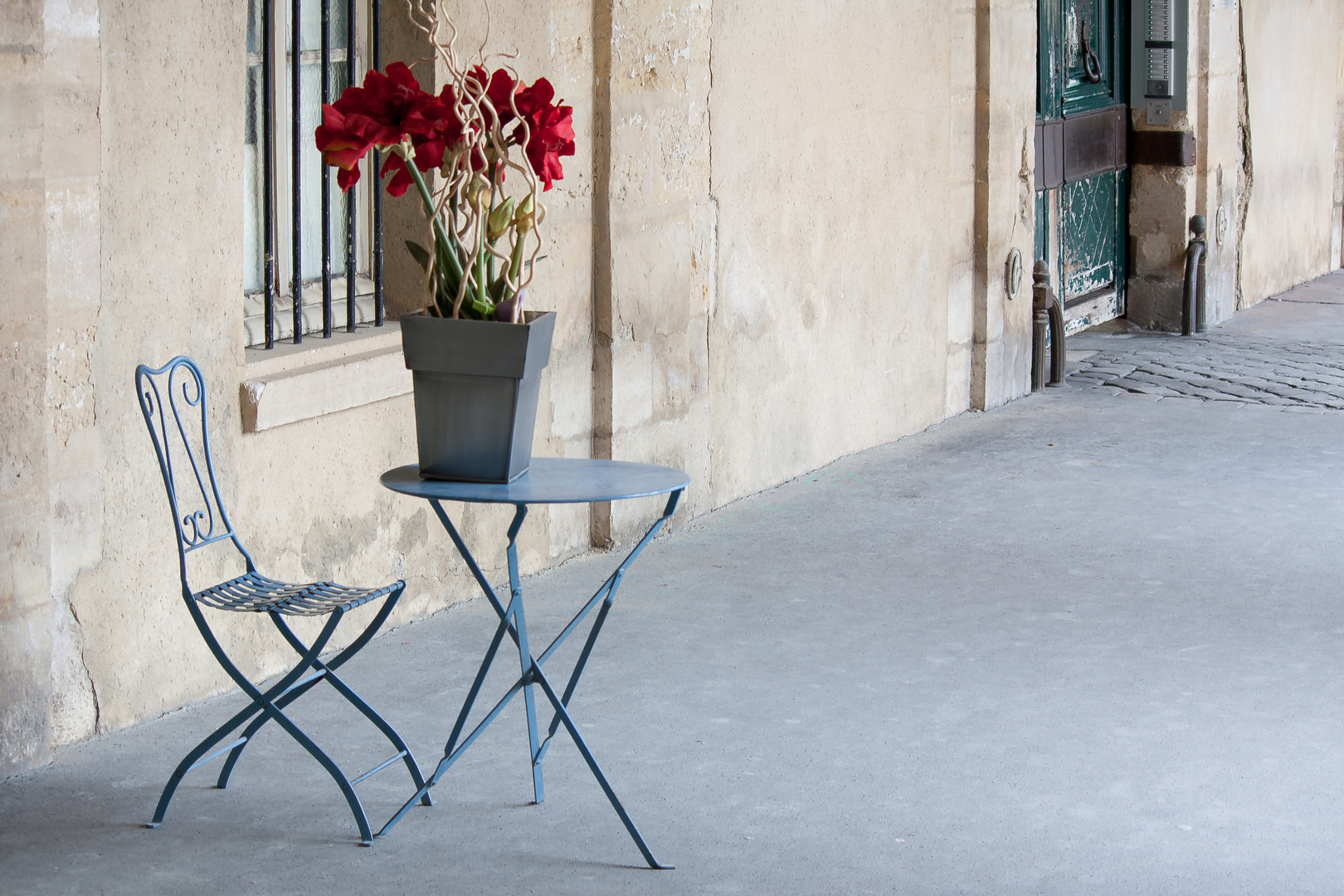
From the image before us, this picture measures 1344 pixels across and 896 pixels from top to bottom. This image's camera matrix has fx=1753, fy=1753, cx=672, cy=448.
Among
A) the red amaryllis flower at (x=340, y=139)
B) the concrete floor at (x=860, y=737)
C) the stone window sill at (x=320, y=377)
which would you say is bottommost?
the concrete floor at (x=860, y=737)

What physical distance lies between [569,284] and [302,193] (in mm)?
948

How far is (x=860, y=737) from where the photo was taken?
3.94 metres

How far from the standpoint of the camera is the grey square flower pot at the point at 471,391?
320 cm

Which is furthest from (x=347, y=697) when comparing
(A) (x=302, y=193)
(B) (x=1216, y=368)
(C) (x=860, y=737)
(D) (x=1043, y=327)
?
(B) (x=1216, y=368)

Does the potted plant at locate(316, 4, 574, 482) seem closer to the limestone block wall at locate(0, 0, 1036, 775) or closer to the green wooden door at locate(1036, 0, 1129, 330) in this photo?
the limestone block wall at locate(0, 0, 1036, 775)

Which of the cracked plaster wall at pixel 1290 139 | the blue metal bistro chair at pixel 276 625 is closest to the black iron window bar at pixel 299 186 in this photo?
the blue metal bistro chair at pixel 276 625

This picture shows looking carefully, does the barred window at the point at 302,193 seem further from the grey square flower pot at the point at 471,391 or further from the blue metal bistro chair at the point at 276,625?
the grey square flower pot at the point at 471,391

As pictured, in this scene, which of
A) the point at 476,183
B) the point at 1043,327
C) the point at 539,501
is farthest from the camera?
the point at 1043,327

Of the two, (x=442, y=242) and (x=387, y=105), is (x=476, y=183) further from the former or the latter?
(x=387, y=105)

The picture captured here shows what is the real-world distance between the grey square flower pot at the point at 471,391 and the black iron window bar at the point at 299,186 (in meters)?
1.25

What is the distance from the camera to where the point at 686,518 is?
5.95m

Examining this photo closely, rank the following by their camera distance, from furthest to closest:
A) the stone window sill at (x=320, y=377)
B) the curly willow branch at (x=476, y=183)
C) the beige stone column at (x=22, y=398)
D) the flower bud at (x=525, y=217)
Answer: the stone window sill at (x=320, y=377), the beige stone column at (x=22, y=398), the flower bud at (x=525, y=217), the curly willow branch at (x=476, y=183)

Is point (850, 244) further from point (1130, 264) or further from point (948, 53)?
point (1130, 264)

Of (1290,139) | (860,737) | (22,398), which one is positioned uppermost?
(1290,139)
